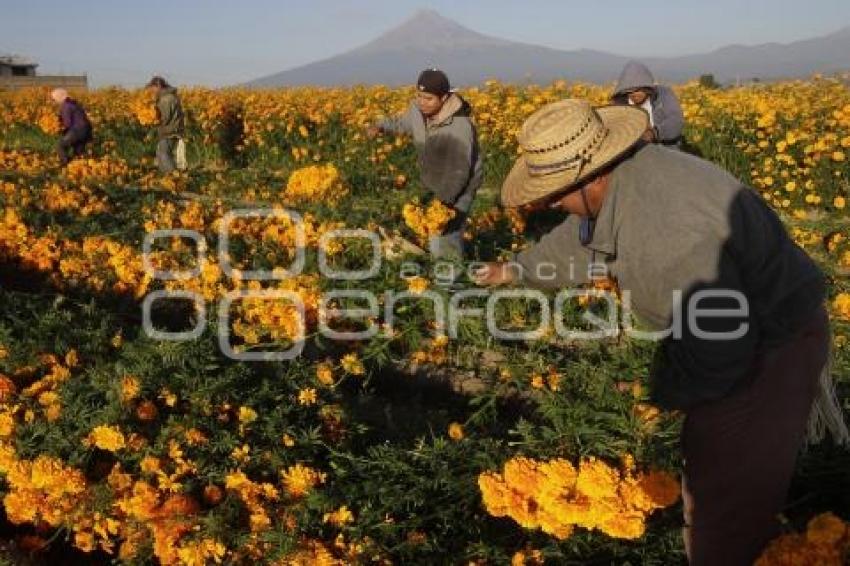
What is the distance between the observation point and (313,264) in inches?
224

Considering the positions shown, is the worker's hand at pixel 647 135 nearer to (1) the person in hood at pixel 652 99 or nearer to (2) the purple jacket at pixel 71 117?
(1) the person in hood at pixel 652 99

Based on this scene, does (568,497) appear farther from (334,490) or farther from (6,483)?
(6,483)

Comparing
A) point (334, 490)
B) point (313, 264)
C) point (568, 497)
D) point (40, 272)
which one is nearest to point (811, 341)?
point (568, 497)

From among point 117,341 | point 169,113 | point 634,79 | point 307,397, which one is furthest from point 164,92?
point 307,397

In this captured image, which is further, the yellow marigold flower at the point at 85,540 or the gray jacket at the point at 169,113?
the gray jacket at the point at 169,113

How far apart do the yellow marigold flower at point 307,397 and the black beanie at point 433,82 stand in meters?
3.00

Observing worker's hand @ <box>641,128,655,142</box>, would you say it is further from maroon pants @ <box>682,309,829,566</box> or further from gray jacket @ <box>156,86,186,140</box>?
gray jacket @ <box>156,86,186,140</box>

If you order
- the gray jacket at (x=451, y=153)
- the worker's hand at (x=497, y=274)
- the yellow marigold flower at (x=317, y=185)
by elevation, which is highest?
the gray jacket at (x=451, y=153)

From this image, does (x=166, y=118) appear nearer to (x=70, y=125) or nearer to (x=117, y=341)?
(x=70, y=125)

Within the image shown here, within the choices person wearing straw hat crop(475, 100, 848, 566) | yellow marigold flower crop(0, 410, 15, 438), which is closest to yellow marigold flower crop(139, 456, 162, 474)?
yellow marigold flower crop(0, 410, 15, 438)

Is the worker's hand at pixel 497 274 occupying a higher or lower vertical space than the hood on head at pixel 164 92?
lower

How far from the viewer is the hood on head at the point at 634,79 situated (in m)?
6.90

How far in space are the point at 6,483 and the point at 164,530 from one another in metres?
1.15

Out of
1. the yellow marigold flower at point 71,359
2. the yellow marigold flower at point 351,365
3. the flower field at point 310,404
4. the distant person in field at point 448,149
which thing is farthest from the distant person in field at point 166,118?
the yellow marigold flower at point 351,365
